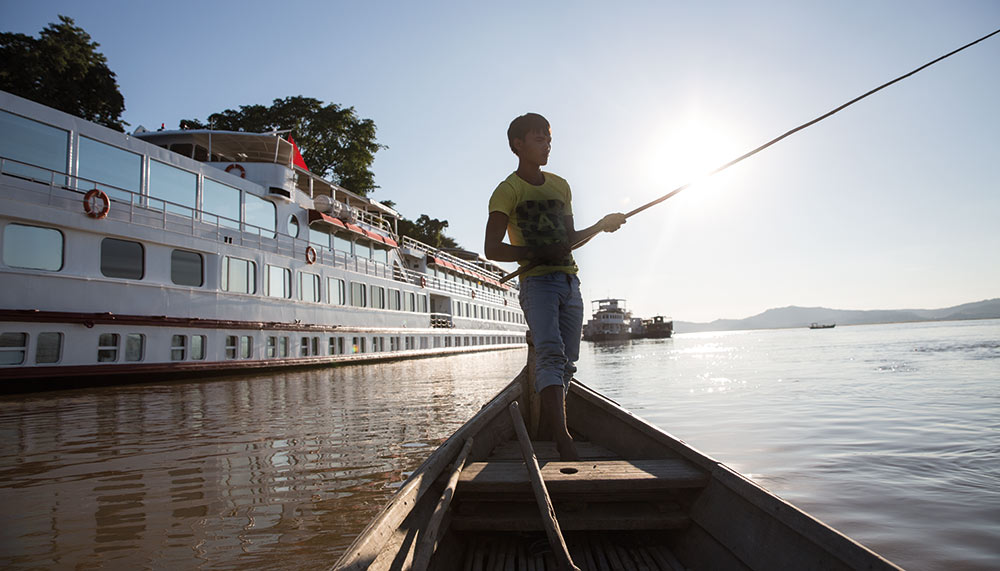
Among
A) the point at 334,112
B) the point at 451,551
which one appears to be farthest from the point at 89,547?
the point at 334,112

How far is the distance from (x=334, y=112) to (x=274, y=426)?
117ft

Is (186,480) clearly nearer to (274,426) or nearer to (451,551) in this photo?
(274,426)

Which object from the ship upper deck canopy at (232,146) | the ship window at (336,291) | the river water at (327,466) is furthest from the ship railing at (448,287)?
the river water at (327,466)

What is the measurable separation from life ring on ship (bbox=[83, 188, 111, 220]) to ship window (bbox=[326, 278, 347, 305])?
8.12m

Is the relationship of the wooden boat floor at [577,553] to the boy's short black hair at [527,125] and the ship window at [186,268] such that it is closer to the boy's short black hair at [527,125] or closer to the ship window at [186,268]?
the boy's short black hair at [527,125]

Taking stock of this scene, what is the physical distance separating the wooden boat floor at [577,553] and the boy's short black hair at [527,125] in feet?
7.89

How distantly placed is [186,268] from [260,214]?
405cm

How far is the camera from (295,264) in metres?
17.5

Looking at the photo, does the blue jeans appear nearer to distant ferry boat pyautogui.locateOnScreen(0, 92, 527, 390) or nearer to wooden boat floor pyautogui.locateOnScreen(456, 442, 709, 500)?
wooden boat floor pyautogui.locateOnScreen(456, 442, 709, 500)

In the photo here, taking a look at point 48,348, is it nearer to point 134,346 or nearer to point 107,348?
point 107,348

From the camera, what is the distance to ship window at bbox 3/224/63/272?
10359 mm

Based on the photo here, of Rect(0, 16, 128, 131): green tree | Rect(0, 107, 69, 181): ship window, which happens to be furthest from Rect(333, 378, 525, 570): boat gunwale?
Rect(0, 16, 128, 131): green tree

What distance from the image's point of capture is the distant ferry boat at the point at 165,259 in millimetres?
10617

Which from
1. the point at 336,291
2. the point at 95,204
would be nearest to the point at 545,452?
the point at 95,204
